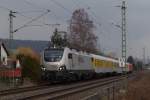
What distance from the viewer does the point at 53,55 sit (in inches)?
1559

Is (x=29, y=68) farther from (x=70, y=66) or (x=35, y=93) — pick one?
(x=35, y=93)

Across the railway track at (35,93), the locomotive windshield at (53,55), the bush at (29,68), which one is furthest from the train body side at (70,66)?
the railway track at (35,93)

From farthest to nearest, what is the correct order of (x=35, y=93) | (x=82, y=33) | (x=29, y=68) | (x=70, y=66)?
1. (x=82, y=33)
2. (x=29, y=68)
3. (x=70, y=66)
4. (x=35, y=93)

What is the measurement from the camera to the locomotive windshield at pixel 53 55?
129 feet

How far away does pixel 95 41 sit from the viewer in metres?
95.2

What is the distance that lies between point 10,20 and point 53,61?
12.8 metres

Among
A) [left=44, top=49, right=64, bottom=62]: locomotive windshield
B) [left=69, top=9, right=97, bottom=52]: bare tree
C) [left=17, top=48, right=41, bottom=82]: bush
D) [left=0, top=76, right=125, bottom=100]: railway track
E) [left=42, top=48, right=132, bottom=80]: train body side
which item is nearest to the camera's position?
[left=0, top=76, right=125, bottom=100]: railway track

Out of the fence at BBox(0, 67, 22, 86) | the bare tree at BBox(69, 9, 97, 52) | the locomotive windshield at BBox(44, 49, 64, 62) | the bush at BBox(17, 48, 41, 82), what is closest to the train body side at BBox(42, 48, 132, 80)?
the locomotive windshield at BBox(44, 49, 64, 62)

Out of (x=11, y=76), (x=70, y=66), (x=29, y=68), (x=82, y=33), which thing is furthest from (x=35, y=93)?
(x=82, y=33)

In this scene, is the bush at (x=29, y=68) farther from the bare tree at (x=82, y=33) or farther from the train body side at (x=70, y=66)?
the bare tree at (x=82, y=33)

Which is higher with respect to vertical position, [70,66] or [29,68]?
[70,66]

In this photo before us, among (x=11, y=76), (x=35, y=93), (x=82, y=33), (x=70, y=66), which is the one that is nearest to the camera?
(x=35, y=93)

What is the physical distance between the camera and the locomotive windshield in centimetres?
3928

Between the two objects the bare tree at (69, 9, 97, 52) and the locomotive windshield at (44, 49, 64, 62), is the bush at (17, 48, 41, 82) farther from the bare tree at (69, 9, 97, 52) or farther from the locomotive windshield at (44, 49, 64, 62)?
the bare tree at (69, 9, 97, 52)
